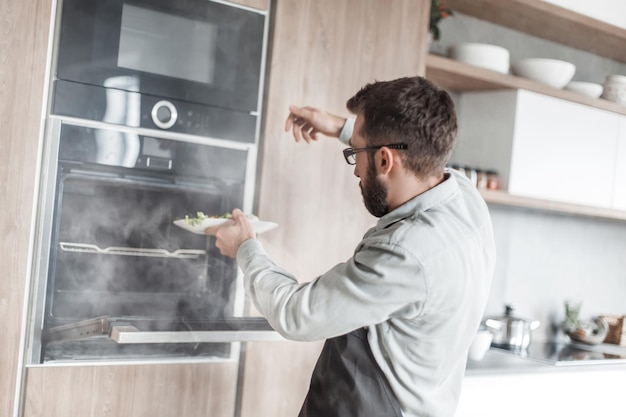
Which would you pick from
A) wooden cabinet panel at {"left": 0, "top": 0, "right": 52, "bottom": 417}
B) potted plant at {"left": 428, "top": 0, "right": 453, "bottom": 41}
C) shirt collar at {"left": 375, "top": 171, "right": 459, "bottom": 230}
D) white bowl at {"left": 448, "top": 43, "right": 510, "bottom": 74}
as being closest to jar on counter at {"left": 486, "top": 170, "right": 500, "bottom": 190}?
white bowl at {"left": 448, "top": 43, "right": 510, "bottom": 74}

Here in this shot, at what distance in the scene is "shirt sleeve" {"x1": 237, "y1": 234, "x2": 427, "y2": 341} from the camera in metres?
1.33

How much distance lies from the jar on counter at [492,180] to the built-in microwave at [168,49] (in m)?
1.15

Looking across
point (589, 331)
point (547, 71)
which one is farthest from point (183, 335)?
point (589, 331)

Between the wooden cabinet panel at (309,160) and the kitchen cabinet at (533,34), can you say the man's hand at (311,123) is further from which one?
the kitchen cabinet at (533,34)

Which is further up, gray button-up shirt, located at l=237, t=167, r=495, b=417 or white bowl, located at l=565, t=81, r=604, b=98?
white bowl, located at l=565, t=81, r=604, b=98

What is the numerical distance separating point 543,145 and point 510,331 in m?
0.77

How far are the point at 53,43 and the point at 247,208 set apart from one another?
663 mm

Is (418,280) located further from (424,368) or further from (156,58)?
(156,58)

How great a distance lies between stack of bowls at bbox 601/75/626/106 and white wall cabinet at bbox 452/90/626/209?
10cm

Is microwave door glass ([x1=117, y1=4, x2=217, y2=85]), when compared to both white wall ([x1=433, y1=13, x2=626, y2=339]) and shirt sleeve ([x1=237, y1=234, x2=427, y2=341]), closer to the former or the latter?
shirt sleeve ([x1=237, y1=234, x2=427, y2=341])

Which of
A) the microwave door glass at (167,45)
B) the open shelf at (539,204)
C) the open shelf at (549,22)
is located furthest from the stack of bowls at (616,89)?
the microwave door glass at (167,45)

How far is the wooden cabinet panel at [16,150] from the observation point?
5.54ft

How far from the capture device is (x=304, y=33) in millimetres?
2107

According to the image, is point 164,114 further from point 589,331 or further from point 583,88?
point 589,331
